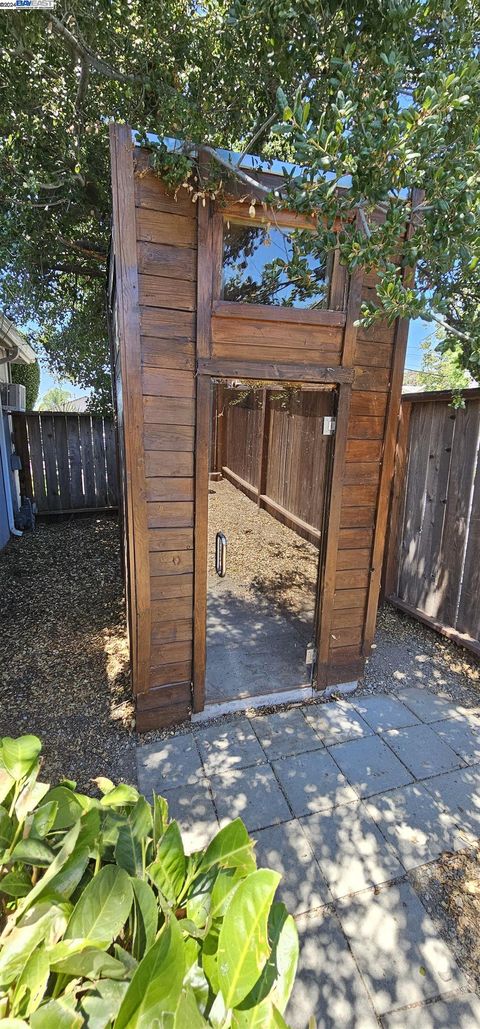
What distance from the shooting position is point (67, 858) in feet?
2.55

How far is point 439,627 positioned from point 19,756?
3.41 metres

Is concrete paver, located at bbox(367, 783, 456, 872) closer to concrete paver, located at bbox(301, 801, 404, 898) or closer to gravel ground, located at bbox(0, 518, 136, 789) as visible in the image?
concrete paver, located at bbox(301, 801, 404, 898)

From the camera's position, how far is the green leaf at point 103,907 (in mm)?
692

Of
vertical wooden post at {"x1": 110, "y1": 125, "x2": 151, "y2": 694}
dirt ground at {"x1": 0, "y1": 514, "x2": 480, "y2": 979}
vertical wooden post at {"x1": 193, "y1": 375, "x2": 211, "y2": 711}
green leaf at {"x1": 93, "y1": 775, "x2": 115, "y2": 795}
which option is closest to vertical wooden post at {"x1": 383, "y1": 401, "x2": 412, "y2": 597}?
dirt ground at {"x1": 0, "y1": 514, "x2": 480, "y2": 979}

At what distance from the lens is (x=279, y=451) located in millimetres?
7016

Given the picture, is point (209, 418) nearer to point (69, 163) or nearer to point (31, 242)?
point (69, 163)

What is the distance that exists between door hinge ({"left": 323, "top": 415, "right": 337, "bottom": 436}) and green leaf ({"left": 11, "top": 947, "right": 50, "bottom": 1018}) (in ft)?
7.98

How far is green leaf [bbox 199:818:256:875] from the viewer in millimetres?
907

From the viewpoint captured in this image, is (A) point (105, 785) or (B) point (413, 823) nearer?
(A) point (105, 785)

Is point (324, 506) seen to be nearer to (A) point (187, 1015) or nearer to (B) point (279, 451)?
(A) point (187, 1015)

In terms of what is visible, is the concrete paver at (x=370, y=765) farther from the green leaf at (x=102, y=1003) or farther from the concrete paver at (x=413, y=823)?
the green leaf at (x=102, y=1003)

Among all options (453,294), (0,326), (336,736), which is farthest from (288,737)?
(0,326)

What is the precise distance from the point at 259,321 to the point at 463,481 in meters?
2.08

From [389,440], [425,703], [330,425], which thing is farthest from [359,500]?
[425,703]
